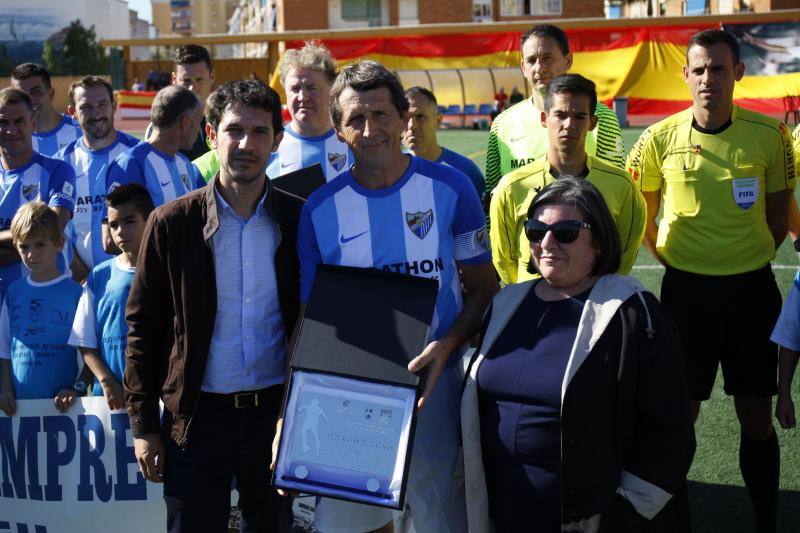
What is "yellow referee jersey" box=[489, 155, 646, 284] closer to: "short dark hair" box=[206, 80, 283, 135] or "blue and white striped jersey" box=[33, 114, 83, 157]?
"short dark hair" box=[206, 80, 283, 135]

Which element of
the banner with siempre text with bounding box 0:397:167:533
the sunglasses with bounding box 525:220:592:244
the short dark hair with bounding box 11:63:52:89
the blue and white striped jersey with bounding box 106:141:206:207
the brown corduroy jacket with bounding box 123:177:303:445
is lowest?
the banner with siempre text with bounding box 0:397:167:533

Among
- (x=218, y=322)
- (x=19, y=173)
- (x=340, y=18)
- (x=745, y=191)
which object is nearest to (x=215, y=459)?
(x=218, y=322)

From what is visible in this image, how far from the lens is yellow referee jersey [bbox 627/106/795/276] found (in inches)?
172

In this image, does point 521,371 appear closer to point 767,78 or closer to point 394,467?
point 394,467

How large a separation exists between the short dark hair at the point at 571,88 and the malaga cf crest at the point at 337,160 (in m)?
1.26

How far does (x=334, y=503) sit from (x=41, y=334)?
2013mm

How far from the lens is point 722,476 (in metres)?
5.08

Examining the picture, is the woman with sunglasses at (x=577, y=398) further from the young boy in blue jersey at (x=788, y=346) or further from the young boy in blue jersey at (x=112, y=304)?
the young boy in blue jersey at (x=112, y=304)

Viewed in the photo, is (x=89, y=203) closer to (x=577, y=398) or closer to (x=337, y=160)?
(x=337, y=160)

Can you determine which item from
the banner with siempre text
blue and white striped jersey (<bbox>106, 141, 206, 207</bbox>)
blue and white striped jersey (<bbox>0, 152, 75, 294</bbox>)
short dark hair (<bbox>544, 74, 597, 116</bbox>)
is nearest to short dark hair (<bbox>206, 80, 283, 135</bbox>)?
short dark hair (<bbox>544, 74, 597, 116</bbox>)

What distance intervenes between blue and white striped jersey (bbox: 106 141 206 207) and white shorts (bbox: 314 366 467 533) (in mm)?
2282

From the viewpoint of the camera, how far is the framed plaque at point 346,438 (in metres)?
2.79

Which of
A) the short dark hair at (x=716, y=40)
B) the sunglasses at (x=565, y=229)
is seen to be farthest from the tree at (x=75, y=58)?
the sunglasses at (x=565, y=229)

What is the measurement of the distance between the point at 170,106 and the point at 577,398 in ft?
10.7
